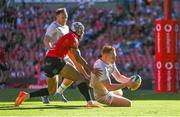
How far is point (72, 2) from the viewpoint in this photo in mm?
35688

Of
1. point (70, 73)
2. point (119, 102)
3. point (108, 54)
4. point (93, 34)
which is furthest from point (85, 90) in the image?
point (93, 34)

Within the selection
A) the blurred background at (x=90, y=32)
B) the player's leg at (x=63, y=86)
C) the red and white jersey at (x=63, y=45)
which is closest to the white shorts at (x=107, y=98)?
the red and white jersey at (x=63, y=45)

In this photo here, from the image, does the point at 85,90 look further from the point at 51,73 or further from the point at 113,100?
the point at 51,73

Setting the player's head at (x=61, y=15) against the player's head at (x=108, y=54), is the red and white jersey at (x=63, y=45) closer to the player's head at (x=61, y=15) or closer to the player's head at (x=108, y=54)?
the player's head at (x=108, y=54)

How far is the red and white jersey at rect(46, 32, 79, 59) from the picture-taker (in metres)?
15.1

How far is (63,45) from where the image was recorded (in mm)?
15336

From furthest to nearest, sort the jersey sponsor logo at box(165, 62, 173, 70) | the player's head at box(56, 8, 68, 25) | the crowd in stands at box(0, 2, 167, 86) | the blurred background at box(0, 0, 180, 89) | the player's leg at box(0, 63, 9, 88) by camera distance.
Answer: the crowd in stands at box(0, 2, 167, 86) → the blurred background at box(0, 0, 180, 89) → the player's leg at box(0, 63, 9, 88) → the jersey sponsor logo at box(165, 62, 173, 70) → the player's head at box(56, 8, 68, 25)

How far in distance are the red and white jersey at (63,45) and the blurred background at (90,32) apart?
1296 cm

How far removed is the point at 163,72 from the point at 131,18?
890 centimetres

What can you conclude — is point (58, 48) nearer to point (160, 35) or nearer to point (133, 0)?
point (160, 35)

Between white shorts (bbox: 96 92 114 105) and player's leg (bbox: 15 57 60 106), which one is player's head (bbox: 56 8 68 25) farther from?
white shorts (bbox: 96 92 114 105)

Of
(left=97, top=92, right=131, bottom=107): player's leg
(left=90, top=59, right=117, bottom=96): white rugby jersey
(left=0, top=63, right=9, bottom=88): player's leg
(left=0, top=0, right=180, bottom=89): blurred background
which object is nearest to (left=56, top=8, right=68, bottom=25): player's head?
(left=90, top=59, right=117, bottom=96): white rugby jersey

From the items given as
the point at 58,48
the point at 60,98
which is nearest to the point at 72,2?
the point at 60,98

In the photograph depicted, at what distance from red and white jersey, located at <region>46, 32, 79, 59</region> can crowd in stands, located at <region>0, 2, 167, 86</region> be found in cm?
1368
